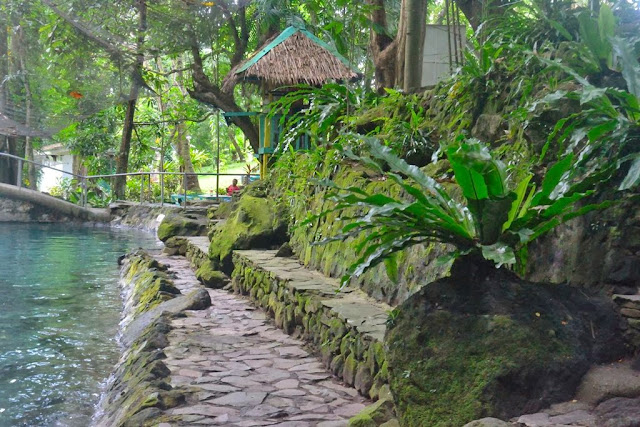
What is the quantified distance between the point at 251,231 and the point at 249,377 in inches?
163

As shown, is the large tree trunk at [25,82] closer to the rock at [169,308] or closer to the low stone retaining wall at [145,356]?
the low stone retaining wall at [145,356]

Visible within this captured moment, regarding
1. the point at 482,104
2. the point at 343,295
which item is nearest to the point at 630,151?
the point at 482,104

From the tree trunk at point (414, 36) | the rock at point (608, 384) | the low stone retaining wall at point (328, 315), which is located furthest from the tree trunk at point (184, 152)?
the rock at point (608, 384)

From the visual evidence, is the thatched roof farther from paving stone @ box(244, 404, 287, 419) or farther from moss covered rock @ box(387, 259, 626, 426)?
moss covered rock @ box(387, 259, 626, 426)

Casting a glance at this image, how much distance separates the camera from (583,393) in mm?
2930

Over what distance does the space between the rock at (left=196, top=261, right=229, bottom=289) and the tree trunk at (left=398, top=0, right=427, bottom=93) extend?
322 cm

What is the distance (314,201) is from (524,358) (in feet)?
16.0

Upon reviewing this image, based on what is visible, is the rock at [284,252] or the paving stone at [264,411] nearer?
the paving stone at [264,411]

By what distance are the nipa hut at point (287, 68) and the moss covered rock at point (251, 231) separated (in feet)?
13.3

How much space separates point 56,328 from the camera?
8.07m

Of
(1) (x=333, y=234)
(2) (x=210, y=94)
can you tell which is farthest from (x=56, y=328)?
(2) (x=210, y=94)

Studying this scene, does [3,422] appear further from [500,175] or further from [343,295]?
[500,175]

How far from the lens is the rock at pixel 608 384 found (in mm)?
2846

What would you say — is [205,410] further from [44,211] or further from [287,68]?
[44,211]
